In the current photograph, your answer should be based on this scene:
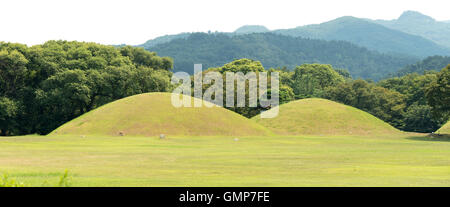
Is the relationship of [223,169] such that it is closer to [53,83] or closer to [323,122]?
[53,83]

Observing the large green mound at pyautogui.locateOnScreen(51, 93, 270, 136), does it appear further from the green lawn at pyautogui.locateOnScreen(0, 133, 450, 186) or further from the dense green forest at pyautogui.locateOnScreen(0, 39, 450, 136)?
the green lawn at pyautogui.locateOnScreen(0, 133, 450, 186)

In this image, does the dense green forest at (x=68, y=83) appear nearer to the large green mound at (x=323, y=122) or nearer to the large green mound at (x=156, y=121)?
the large green mound at (x=156, y=121)

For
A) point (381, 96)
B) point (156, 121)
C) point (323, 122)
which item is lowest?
point (323, 122)

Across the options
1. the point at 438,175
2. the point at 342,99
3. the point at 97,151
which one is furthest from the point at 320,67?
the point at 438,175

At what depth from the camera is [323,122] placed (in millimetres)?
81188

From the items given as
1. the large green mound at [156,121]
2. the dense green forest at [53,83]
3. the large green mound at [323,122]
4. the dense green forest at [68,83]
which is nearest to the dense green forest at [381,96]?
the dense green forest at [68,83]

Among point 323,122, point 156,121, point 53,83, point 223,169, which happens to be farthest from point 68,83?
point 223,169

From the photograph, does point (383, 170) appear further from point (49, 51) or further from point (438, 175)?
point (49, 51)

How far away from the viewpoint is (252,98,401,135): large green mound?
78125 mm

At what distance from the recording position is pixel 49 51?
8056 cm

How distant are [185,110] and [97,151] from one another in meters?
31.4

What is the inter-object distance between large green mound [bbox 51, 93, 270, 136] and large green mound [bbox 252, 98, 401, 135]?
9851mm

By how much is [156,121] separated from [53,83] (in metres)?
18.8

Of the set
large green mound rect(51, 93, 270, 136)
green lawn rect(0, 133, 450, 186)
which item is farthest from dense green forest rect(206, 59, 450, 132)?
green lawn rect(0, 133, 450, 186)
